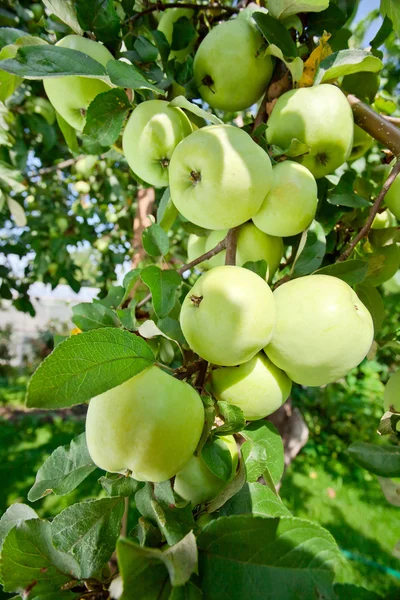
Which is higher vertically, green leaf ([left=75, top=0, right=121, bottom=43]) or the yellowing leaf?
green leaf ([left=75, top=0, right=121, bottom=43])

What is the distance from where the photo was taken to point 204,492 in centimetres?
70

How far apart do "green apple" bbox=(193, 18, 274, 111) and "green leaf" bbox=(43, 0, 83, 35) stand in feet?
0.89

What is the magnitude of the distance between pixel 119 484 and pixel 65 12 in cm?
94

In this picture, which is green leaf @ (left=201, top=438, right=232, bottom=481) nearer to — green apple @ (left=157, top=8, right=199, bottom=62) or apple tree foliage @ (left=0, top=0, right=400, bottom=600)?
apple tree foliage @ (left=0, top=0, right=400, bottom=600)

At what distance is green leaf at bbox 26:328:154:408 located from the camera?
538 millimetres

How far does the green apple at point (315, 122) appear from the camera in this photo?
0.85 m

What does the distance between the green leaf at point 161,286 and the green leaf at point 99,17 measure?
56 cm

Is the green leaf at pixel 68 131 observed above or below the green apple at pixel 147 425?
above

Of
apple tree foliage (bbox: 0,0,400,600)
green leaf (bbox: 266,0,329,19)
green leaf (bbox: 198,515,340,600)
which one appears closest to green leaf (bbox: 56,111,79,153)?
apple tree foliage (bbox: 0,0,400,600)

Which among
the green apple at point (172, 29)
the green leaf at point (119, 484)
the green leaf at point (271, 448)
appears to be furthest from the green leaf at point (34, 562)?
the green apple at point (172, 29)

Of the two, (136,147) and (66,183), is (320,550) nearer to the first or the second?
(136,147)

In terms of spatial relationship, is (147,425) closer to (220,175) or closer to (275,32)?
(220,175)

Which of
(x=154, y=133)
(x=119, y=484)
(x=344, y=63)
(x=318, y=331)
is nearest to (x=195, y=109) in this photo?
(x=154, y=133)

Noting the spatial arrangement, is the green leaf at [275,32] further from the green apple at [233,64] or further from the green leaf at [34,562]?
the green leaf at [34,562]
